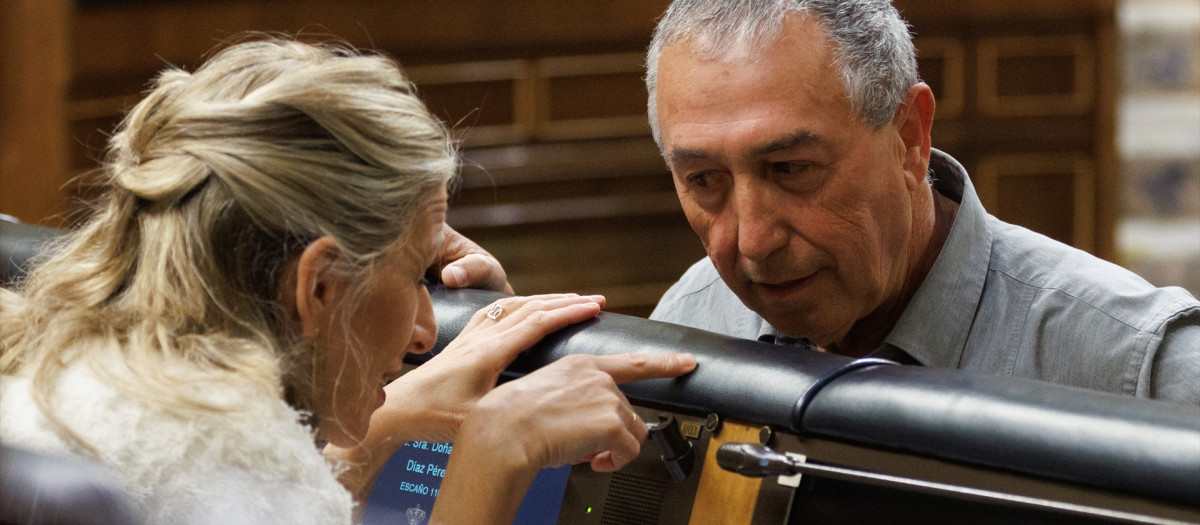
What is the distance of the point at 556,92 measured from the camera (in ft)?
15.1

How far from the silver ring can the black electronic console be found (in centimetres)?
10

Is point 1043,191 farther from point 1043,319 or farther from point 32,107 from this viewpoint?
point 32,107

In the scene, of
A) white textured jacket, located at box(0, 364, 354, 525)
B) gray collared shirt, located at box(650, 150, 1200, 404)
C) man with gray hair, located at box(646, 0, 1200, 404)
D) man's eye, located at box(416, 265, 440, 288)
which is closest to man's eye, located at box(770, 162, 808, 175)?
man with gray hair, located at box(646, 0, 1200, 404)

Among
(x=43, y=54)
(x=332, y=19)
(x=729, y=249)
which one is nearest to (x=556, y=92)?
(x=332, y=19)

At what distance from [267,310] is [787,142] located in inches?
23.6

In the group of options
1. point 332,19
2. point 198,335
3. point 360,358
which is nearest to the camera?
point 198,335

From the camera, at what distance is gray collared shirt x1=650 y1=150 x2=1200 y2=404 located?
4.27 feet

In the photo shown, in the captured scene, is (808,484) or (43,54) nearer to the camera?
(808,484)

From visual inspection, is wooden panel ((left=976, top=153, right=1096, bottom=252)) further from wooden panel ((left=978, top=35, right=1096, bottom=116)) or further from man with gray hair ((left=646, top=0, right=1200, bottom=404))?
man with gray hair ((left=646, top=0, right=1200, bottom=404))

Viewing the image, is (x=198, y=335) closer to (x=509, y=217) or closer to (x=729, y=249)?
(x=729, y=249)

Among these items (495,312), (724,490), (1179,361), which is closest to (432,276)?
(495,312)

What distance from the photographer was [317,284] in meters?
1.15

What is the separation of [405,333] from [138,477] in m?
0.34

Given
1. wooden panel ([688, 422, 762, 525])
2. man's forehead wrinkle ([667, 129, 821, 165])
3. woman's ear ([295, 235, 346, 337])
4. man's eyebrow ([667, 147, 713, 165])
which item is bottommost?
wooden panel ([688, 422, 762, 525])
